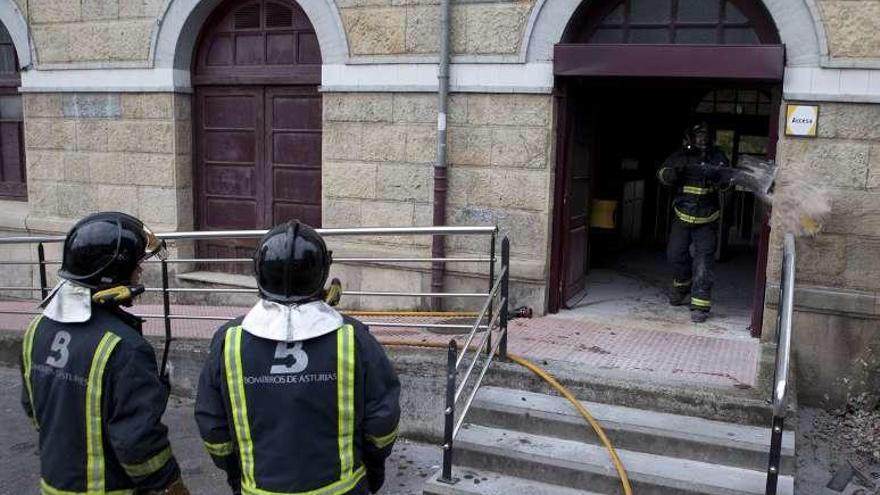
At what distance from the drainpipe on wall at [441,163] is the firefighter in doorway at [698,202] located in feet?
6.68

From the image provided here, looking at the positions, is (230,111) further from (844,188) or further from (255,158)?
(844,188)

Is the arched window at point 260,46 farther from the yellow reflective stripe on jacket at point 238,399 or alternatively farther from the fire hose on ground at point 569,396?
the yellow reflective stripe on jacket at point 238,399

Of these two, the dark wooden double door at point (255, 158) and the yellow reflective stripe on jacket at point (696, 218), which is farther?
the dark wooden double door at point (255, 158)

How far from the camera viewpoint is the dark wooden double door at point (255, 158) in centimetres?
831

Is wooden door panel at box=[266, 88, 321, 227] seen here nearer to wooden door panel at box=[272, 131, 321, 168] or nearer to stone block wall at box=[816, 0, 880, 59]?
wooden door panel at box=[272, 131, 321, 168]

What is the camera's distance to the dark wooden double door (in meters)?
8.31

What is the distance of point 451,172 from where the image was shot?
24.1ft

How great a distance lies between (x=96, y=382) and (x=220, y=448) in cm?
56

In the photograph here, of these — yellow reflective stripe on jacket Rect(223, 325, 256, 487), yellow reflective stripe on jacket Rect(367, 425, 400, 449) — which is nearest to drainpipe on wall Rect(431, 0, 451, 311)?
yellow reflective stripe on jacket Rect(367, 425, 400, 449)

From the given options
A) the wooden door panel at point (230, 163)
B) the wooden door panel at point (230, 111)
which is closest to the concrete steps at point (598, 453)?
the wooden door panel at point (230, 163)

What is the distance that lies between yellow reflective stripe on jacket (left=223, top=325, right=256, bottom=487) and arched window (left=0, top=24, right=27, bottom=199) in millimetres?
8725

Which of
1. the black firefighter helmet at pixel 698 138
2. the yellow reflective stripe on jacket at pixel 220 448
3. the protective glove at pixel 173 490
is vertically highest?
the black firefighter helmet at pixel 698 138

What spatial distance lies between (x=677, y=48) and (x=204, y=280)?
5.52m

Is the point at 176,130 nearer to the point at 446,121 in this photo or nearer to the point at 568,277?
the point at 446,121
